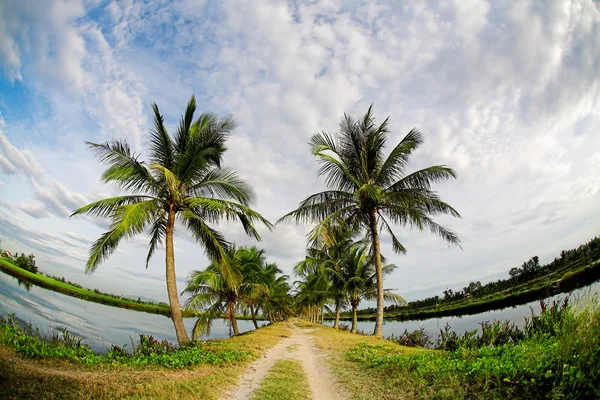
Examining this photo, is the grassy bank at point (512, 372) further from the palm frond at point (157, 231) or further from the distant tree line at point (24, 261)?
the distant tree line at point (24, 261)

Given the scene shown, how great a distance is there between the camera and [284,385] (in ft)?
17.4

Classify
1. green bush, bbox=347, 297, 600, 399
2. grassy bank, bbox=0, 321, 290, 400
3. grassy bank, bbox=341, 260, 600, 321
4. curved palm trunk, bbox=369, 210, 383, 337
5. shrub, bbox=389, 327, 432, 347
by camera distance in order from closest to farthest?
green bush, bbox=347, 297, 600, 399, grassy bank, bbox=0, 321, 290, 400, shrub, bbox=389, 327, 432, 347, curved palm trunk, bbox=369, 210, 383, 337, grassy bank, bbox=341, 260, 600, 321

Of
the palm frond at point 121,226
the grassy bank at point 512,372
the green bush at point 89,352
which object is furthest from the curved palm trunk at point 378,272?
the palm frond at point 121,226

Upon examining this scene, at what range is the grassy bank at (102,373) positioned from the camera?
3.49 m

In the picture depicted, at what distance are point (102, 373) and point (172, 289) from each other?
4744mm

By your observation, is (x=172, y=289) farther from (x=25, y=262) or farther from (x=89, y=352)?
(x=25, y=262)

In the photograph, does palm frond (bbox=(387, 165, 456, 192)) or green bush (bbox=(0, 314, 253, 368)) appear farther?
palm frond (bbox=(387, 165, 456, 192))

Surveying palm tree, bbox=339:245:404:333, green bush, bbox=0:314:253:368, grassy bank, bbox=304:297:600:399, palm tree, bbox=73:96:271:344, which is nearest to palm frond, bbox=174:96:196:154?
palm tree, bbox=73:96:271:344

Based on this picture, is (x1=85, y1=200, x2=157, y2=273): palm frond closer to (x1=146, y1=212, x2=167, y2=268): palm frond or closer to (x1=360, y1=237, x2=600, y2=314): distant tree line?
(x1=146, y1=212, x2=167, y2=268): palm frond

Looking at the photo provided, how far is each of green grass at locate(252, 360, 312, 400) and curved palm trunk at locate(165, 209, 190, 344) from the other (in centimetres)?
427

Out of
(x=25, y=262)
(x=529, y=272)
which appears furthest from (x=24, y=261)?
(x=529, y=272)

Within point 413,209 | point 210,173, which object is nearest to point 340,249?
point 413,209

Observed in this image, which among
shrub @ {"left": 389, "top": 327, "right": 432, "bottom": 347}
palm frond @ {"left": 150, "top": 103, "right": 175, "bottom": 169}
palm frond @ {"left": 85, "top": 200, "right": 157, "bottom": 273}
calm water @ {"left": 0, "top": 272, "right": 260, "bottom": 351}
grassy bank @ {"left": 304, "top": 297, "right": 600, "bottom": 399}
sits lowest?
shrub @ {"left": 389, "top": 327, "right": 432, "bottom": 347}

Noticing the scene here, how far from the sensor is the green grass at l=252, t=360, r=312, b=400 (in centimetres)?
466
